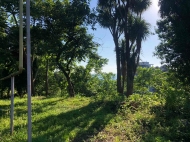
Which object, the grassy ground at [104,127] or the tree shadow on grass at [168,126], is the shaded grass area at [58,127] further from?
the tree shadow on grass at [168,126]

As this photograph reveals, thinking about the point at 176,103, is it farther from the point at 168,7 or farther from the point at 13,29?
the point at 13,29

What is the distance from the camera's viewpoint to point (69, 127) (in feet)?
12.7

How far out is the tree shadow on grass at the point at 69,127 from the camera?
3275mm

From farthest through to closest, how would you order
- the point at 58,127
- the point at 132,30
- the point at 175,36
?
1. the point at 132,30
2. the point at 175,36
3. the point at 58,127

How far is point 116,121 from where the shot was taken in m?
4.40

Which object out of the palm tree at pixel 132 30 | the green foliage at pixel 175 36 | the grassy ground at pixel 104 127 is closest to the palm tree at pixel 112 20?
the palm tree at pixel 132 30

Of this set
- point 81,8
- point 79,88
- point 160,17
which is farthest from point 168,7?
point 79,88

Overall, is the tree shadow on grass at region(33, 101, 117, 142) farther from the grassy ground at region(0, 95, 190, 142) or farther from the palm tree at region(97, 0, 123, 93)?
the palm tree at region(97, 0, 123, 93)

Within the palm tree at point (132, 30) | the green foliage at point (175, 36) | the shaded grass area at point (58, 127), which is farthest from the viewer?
the palm tree at point (132, 30)

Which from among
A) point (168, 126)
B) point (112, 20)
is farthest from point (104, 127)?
point (112, 20)

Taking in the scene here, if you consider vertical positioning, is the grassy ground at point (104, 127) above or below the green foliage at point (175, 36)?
below

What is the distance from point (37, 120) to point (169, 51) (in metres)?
5.80

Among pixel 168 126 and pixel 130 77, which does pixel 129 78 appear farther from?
pixel 168 126

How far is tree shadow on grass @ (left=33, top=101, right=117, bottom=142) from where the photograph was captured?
328 centimetres
